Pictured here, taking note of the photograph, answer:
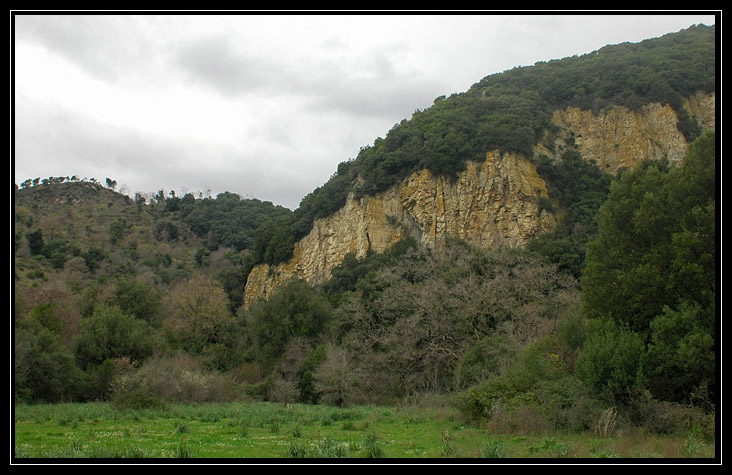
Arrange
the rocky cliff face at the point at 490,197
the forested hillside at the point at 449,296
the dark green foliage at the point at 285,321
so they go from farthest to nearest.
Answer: the rocky cliff face at the point at 490,197, the dark green foliage at the point at 285,321, the forested hillside at the point at 449,296

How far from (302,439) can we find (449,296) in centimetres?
1810

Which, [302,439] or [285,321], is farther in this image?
[285,321]

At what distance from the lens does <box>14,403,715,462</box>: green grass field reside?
362 inches

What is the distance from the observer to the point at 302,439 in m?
12.4

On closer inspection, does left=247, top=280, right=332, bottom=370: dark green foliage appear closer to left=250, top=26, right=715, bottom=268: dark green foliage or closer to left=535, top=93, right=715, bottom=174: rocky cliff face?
left=250, top=26, right=715, bottom=268: dark green foliage

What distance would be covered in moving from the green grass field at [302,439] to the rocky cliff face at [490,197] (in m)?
29.4

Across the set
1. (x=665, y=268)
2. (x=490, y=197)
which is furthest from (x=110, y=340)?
(x=490, y=197)

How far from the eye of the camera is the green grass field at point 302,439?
9.20 meters

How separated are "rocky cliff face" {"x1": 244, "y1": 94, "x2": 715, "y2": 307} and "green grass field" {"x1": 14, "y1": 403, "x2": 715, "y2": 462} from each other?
96.6 feet

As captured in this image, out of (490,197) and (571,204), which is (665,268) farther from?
(571,204)

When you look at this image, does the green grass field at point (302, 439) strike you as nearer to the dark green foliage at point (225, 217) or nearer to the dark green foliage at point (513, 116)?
the dark green foliage at point (513, 116)

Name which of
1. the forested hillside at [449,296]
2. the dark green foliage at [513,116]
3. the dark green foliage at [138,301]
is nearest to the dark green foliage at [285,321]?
the forested hillside at [449,296]

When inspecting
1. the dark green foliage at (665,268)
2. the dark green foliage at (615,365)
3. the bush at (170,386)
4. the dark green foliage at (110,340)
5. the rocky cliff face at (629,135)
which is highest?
the rocky cliff face at (629,135)

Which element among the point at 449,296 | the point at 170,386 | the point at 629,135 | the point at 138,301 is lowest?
the point at 170,386
